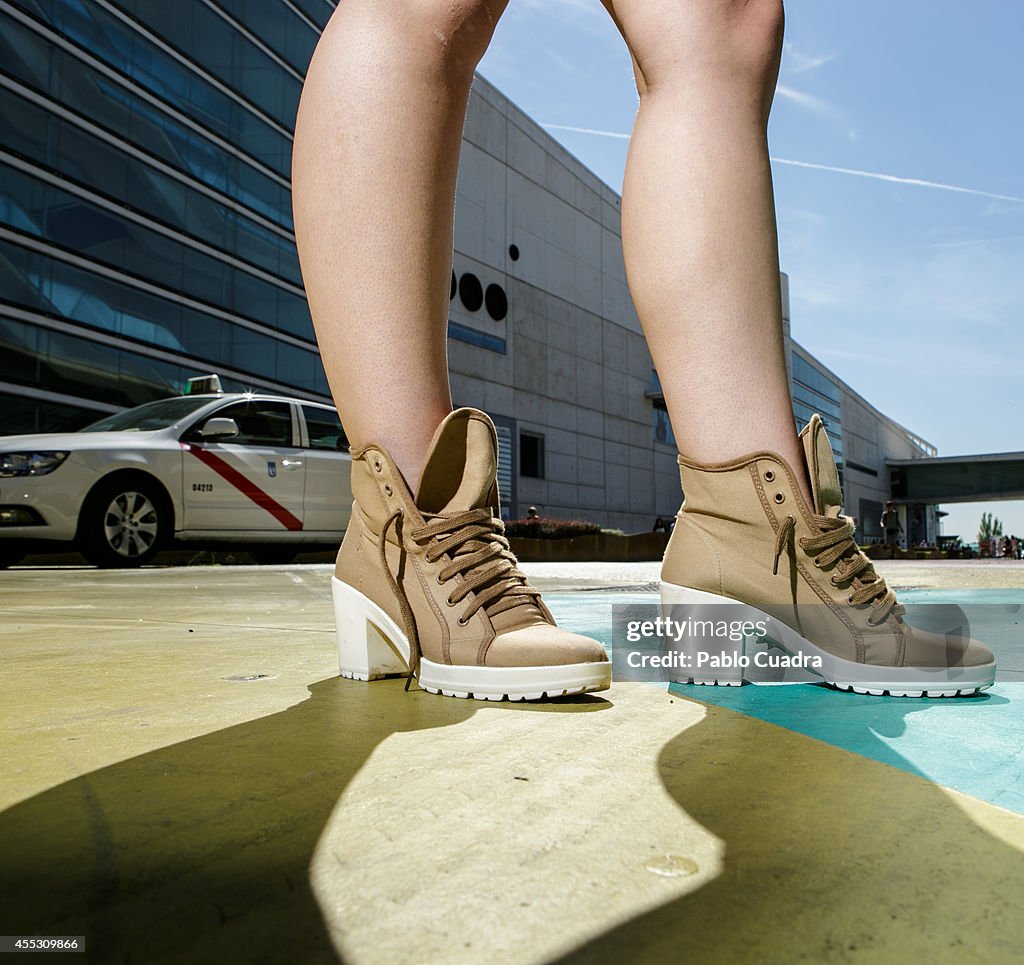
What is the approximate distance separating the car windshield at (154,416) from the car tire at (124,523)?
1.68 ft

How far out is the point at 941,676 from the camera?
0.95m

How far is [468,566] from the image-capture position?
989mm

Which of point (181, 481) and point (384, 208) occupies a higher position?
point (384, 208)

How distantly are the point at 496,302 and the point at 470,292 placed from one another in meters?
0.96

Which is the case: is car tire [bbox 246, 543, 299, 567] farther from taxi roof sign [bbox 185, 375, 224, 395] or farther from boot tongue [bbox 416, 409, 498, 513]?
boot tongue [bbox 416, 409, 498, 513]

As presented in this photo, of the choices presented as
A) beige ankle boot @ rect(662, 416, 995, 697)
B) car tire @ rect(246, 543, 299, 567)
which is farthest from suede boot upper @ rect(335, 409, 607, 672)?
car tire @ rect(246, 543, 299, 567)

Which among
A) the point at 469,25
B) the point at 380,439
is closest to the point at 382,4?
the point at 469,25

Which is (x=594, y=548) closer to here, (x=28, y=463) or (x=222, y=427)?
(x=222, y=427)

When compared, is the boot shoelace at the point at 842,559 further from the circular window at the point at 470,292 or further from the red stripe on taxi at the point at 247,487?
the circular window at the point at 470,292

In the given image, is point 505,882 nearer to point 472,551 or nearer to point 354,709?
point 354,709

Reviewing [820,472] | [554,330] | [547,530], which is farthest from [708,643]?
[554,330]

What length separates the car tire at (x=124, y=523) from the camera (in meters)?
5.42

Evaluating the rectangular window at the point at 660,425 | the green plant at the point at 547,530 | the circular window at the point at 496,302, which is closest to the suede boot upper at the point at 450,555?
the green plant at the point at 547,530

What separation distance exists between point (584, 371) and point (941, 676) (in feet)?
72.8
